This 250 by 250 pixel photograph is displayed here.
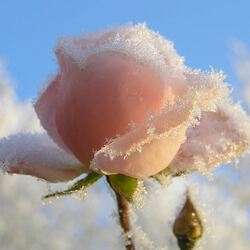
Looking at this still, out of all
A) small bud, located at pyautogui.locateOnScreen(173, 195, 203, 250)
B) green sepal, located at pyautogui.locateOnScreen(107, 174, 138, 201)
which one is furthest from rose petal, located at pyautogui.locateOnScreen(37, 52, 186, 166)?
small bud, located at pyautogui.locateOnScreen(173, 195, 203, 250)

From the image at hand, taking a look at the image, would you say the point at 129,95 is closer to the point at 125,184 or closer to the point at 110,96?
the point at 110,96

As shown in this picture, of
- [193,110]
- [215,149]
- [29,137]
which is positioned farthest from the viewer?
[29,137]

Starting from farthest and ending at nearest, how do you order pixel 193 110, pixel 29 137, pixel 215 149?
pixel 29 137
pixel 215 149
pixel 193 110

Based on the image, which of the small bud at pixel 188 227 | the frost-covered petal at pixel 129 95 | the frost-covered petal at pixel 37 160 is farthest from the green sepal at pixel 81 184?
the small bud at pixel 188 227

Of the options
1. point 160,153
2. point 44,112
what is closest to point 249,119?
point 160,153

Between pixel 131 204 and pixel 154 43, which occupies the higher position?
pixel 154 43

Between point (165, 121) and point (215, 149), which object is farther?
point (215, 149)

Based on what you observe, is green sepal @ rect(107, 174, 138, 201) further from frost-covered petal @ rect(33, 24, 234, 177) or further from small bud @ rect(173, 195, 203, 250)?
small bud @ rect(173, 195, 203, 250)

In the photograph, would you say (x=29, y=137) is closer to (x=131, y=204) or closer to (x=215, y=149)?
(x=131, y=204)
